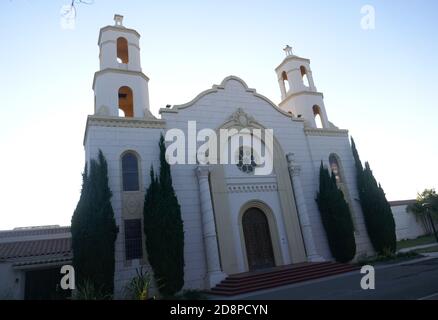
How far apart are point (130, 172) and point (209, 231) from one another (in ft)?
17.3

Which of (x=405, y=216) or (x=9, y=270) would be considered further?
(x=405, y=216)

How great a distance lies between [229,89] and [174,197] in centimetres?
897

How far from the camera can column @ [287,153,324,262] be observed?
17.3 m

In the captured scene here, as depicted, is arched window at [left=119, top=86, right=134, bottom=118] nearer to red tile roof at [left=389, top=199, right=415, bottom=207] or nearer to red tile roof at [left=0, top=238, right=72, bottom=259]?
red tile roof at [left=0, top=238, right=72, bottom=259]

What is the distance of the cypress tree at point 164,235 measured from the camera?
1346 cm

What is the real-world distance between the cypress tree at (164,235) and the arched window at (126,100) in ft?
22.5

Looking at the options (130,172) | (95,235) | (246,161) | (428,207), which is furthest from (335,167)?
(428,207)

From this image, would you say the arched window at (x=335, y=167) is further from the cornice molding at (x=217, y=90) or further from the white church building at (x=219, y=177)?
the cornice molding at (x=217, y=90)

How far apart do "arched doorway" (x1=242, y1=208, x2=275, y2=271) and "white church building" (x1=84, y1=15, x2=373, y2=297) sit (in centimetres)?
6

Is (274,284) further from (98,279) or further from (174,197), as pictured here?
(98,279)

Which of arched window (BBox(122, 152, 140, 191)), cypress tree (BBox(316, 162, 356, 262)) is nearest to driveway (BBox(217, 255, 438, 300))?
cypress tree (BBox(316, 162, 356, 262))

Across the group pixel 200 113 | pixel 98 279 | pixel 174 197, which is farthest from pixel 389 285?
pixel 200 113

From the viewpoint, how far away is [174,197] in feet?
48.5

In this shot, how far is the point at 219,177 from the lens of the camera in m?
17.4
